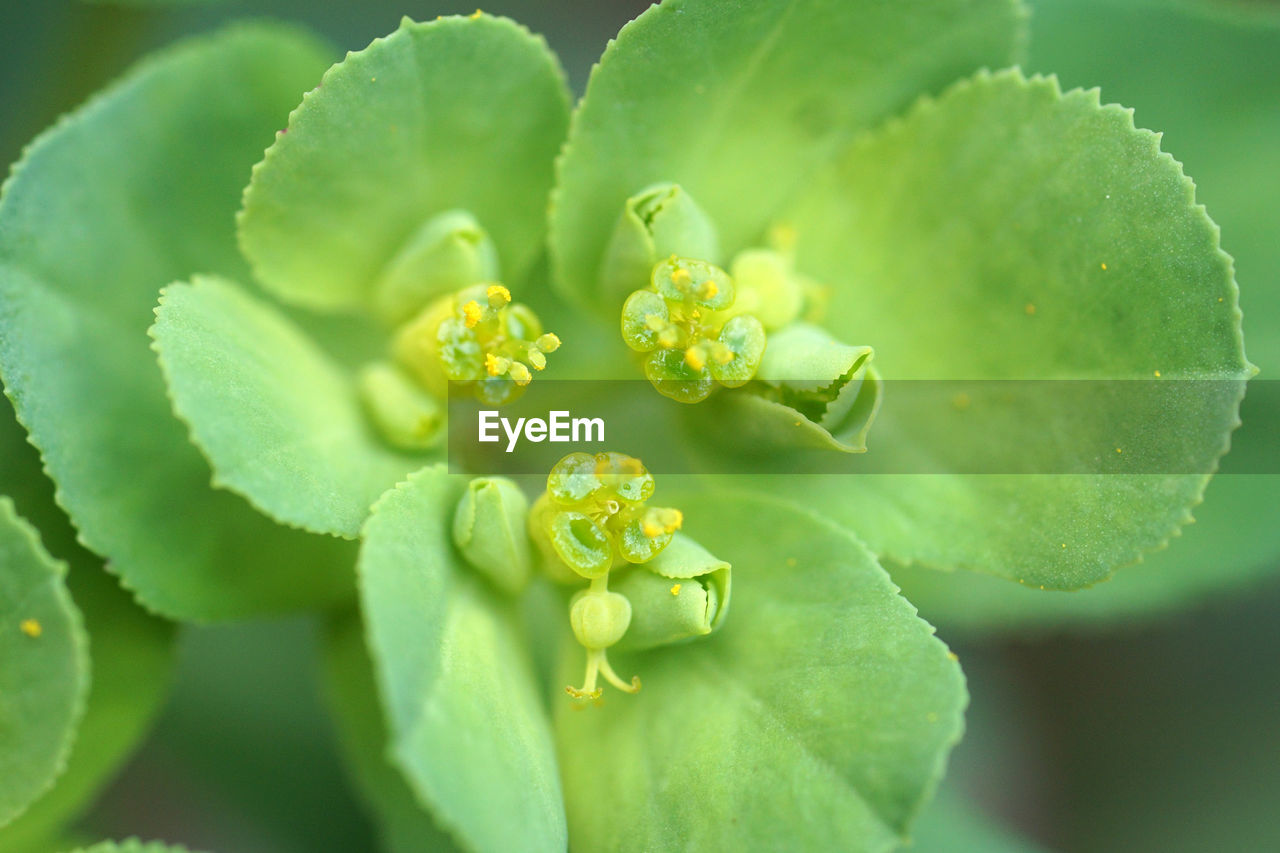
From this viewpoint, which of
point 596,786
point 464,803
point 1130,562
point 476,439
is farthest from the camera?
point 476,439

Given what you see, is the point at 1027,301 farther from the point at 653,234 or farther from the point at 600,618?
the point at 600,618

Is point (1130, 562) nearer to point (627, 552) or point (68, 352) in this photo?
point (627, 552)

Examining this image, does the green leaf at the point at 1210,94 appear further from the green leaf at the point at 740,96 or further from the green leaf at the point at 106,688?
the green leaf at the point at 106,688

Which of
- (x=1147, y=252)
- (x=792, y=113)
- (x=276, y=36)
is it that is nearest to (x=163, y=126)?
(x=276, y=36)

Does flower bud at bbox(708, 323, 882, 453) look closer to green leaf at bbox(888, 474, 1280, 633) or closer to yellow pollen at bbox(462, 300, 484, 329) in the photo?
yellow pollen at bbox(462, 300, 484, 329)

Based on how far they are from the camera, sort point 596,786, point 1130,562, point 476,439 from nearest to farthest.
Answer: point 1130,562
point 596,786
point 476,439

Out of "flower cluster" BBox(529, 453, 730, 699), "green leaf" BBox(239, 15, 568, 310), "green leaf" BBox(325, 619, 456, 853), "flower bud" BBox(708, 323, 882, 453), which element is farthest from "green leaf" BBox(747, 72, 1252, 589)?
"green leaf" BBox(325, 619, 456, 853)
